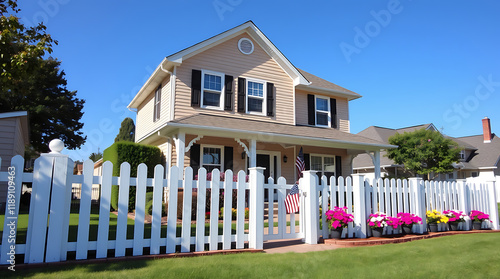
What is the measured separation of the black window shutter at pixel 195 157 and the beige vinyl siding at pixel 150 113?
154 centimetres

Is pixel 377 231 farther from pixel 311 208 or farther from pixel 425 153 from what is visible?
pixel 425 153

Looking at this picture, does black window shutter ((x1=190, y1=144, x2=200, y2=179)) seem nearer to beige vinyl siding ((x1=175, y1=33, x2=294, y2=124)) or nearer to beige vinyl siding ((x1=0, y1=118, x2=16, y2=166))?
beige vinyl siding ((x1=175, y1=33, x2=294, y2=124))

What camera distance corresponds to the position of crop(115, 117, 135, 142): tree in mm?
40125

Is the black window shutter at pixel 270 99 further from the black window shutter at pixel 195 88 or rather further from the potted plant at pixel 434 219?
the potted plant at pixel 434 219

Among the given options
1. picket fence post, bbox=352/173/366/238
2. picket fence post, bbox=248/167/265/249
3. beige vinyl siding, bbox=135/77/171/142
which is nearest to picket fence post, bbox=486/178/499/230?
picket fence post, bbox=352/173/366/238

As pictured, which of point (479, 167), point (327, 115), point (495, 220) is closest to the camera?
point (495, 220)

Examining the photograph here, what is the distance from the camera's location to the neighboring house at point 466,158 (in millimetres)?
28203

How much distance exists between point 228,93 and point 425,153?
17134 millimetres

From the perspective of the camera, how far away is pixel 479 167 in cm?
3119

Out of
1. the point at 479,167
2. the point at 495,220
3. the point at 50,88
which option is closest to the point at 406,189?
the point at 495,220

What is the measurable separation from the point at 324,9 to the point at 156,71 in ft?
23.4

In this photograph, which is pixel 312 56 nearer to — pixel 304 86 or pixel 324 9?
pixel 324 9

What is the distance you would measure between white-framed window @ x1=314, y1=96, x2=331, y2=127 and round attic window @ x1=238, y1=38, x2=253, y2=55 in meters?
4.28

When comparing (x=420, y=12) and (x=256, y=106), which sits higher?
(x=420, y=12)
